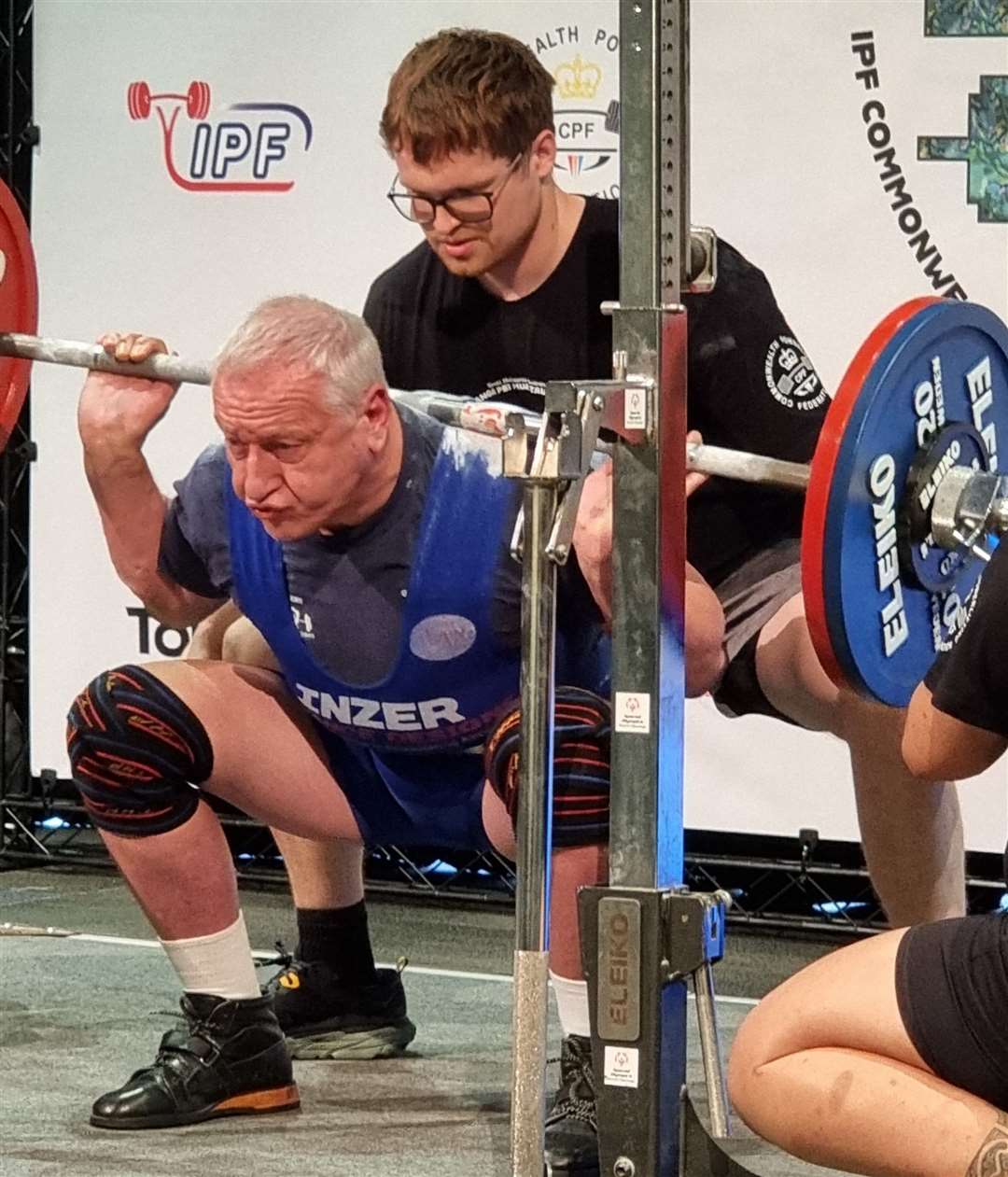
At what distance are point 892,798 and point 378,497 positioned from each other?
878 mm

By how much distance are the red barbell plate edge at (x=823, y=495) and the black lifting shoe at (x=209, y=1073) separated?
1169mm

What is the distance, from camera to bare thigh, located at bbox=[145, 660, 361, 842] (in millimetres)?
3221

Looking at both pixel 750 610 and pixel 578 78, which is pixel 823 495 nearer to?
pixel 750 610

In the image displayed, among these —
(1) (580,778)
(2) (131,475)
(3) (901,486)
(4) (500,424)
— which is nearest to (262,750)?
(2) (131,475)

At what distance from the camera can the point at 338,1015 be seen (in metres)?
3.63

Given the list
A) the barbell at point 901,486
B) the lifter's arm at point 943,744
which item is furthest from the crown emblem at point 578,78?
the lifter's arm at point 943,744

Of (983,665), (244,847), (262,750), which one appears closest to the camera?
(983,665)

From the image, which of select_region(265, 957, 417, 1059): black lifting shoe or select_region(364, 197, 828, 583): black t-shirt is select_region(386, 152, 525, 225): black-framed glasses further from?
select_region(265, 957, 417, 1059): black lifting shoe

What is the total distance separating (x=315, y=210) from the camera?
16.3 ft

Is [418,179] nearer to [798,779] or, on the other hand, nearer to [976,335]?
[976,335]

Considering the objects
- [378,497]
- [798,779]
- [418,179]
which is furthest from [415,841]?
[798,779]

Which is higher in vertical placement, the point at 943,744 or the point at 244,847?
the point at 943,744

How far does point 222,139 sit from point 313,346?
214 centimetres

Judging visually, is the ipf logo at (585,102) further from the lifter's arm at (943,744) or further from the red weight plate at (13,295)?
the lifter's arm at (943,744)
